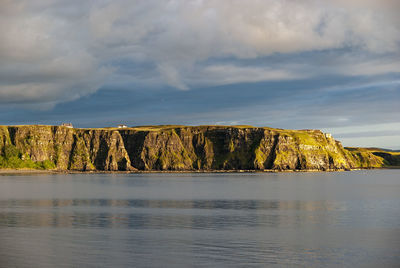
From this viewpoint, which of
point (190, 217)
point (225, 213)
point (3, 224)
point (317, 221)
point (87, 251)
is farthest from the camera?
point (225, 213)

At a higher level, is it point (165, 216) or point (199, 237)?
point (165, 216)

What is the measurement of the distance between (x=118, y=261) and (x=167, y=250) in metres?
5.81

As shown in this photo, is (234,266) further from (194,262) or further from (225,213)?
(225,213)

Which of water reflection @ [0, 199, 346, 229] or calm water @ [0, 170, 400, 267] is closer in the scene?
calm water @ [0, 170, 400, 267]

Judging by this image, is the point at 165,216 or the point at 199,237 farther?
the point at 165,216

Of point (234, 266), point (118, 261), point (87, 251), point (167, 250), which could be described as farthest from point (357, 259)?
point (87, 251)

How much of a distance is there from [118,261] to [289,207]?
5455 centimetres

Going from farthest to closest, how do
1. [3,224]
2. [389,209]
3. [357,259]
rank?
1. [389,209]
2. [3,224]
3. [357,259]

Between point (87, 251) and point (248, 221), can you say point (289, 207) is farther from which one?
point (87, 251)

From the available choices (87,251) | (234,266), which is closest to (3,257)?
(87,251)

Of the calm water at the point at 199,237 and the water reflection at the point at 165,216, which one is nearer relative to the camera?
the calm water at the point at 199,237

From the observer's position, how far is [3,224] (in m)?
60.0

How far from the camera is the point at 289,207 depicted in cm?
8706

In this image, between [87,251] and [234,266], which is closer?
[234,266]
